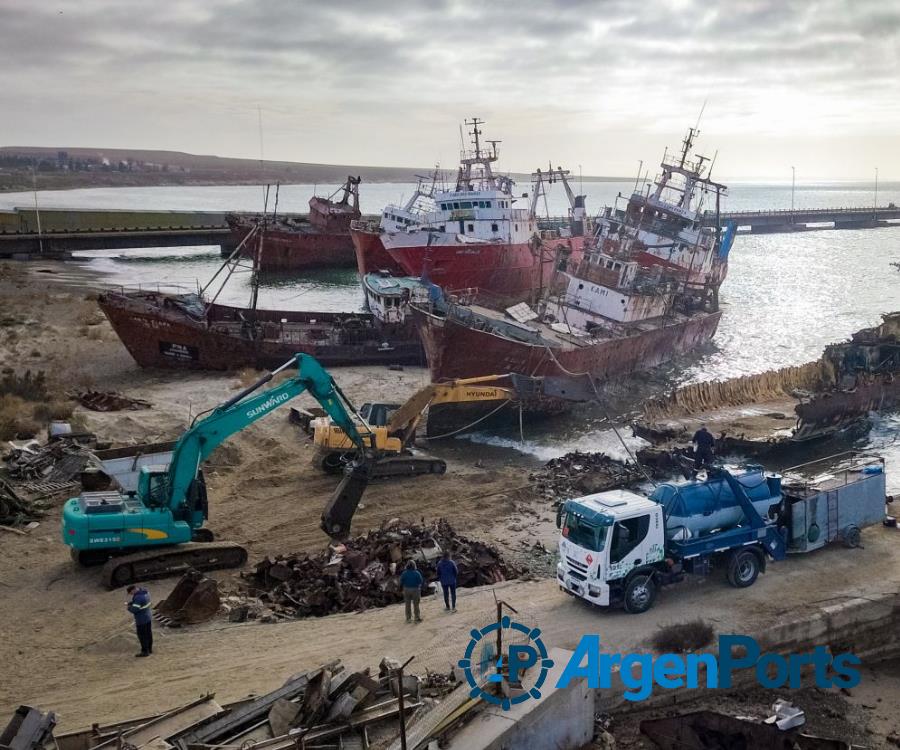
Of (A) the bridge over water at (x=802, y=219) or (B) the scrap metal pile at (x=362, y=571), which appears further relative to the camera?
(A) the bridge over water at (x=802, y=219)

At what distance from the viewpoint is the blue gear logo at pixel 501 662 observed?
10.6 meters

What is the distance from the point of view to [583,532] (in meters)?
13.4

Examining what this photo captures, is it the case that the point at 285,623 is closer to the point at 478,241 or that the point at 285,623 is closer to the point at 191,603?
the point at 191,603

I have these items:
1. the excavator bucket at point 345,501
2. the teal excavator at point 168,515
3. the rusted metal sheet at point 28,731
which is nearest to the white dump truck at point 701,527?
the excavator bucket at point 345,501

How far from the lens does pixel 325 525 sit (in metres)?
17.2

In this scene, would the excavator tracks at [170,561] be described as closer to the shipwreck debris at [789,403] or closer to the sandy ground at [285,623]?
the sandy ground at [285,623]

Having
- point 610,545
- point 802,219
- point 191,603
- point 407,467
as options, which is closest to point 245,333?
point 407,467

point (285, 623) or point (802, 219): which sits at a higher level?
point (802, 219)

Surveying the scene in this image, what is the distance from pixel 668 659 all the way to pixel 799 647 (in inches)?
98.1

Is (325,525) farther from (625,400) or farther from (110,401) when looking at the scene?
(625,400)

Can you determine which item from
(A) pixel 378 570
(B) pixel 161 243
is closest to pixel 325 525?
(A) pixel 378 570

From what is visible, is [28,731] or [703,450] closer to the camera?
[28,731]

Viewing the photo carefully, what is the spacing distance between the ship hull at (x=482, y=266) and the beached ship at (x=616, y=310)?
5.49ft

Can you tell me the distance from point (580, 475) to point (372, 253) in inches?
1557
